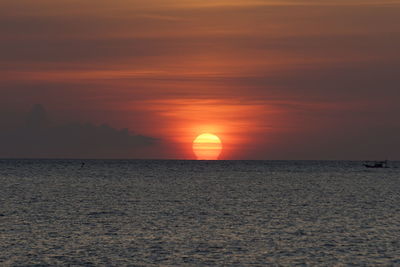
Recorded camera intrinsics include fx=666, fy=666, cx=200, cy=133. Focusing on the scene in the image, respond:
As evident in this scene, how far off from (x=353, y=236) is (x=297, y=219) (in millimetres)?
15479

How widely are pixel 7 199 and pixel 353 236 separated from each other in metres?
62.7

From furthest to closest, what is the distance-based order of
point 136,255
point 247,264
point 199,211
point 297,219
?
point 199,211 → point 297,219 → point 136,255 → point 247,264

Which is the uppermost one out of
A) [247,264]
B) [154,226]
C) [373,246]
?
[154,226]

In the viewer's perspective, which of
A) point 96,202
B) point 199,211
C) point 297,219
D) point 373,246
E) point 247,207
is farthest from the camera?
point 96,202

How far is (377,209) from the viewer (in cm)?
9144

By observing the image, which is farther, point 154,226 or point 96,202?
point 96,202

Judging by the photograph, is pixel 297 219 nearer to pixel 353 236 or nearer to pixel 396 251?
pixel 353 236

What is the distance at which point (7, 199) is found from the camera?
10556 centimetres

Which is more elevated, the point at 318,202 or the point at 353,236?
the point at 318,202

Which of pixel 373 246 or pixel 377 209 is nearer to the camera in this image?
pixel 373 246

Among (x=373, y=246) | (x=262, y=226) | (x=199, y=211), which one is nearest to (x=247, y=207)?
(x=199, y=211)

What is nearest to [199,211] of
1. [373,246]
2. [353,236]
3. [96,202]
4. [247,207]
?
[247,207]

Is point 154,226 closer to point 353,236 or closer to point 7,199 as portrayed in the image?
point 353,236

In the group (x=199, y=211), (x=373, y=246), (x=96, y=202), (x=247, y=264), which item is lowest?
(x=247, y=264)
